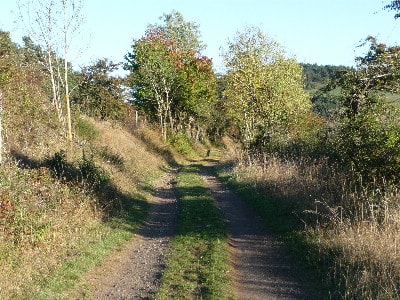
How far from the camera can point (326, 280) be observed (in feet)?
25.2

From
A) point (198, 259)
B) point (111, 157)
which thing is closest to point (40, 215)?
point (198, 259)

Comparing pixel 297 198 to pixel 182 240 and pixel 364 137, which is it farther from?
pixel 182 240

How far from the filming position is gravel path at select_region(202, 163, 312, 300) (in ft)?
25.1

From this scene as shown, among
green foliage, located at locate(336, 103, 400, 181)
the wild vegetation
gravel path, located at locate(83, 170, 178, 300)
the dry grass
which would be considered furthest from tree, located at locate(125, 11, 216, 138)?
green foliage, located at locate(336, 103, 400, 181)

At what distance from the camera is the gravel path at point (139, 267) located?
26.2ft

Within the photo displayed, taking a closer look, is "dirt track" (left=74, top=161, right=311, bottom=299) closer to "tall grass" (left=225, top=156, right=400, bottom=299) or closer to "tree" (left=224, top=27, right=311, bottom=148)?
"tall grass" (left=225, top=156, right=400, bottom=299)

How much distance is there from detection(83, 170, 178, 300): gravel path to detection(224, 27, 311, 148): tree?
35.9 feet

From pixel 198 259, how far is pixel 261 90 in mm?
16628

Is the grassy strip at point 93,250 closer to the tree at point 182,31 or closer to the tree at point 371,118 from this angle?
the tree at point 371,118

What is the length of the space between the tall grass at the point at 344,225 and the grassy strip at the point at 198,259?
162cm

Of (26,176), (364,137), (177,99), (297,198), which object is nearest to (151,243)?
(26,176)

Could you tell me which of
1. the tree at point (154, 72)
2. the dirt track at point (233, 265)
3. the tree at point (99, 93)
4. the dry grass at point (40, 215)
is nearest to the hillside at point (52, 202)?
the dry grass at point (40, 215)

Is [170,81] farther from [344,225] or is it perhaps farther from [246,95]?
[344,225]

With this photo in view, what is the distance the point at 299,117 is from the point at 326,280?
16.4m
